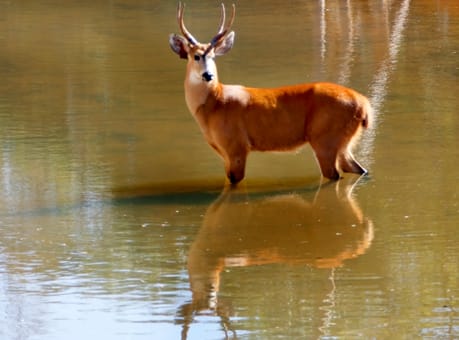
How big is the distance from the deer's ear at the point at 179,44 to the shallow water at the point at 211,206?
102cm

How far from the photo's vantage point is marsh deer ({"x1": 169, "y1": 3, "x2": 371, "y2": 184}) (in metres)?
10.9

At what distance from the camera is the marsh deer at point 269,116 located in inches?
430

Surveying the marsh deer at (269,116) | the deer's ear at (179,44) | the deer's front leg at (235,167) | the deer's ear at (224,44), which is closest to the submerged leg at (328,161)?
the marsh deer at (269,116)

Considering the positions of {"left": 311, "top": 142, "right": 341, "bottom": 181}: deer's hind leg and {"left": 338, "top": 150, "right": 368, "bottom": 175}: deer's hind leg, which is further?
{"left": 338, "top": 150, "right": 368, "bottom": 175}: deer's hind leg

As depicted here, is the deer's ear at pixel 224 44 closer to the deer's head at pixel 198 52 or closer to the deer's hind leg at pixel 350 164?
the deer's head at pixel 198 52

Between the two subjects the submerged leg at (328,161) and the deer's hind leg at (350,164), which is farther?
the deer's hind leg at (350,164)

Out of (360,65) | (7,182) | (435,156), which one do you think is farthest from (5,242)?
(360,65)

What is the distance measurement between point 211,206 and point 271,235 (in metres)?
0.98

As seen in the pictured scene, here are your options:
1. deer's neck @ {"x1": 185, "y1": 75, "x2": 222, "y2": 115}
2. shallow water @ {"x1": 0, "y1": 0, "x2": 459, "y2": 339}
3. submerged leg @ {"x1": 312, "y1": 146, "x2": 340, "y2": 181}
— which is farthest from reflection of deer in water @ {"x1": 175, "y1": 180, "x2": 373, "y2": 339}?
deer's neck @ {"x1": 185, "y1": 75, "x2": 222, "y2": 115}

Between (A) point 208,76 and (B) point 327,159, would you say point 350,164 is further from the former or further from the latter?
(A) point 208,76

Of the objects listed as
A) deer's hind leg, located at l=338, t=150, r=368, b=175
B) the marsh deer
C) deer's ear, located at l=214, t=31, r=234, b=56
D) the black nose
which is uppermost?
deer's ear, located at l=214, t=31, r=234, b=56

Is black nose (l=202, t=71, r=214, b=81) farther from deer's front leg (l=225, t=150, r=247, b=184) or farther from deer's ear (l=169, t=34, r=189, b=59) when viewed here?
deer's front leg (l=225, t=150, r=247, b=184)

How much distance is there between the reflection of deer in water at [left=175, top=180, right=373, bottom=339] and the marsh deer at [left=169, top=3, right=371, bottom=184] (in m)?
0.33

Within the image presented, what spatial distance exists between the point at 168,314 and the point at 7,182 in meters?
3.74
